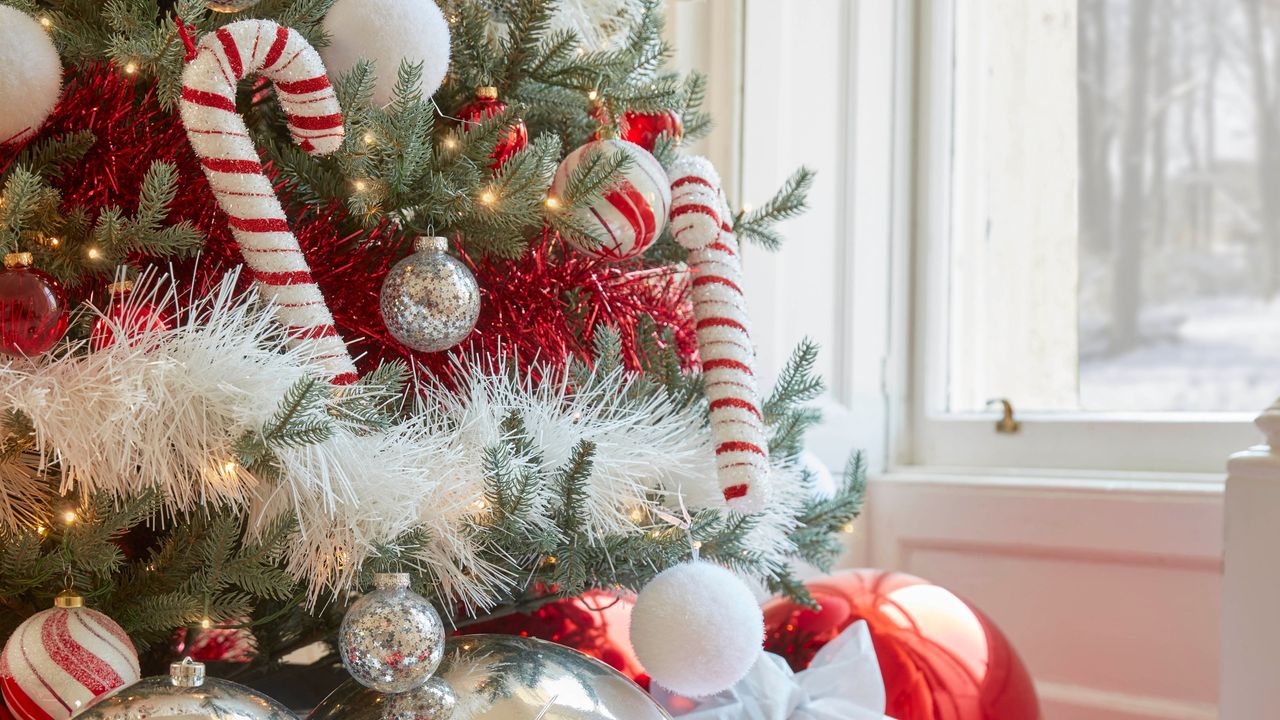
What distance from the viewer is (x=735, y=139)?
161 cm

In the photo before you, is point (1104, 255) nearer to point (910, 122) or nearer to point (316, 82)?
point (910, 122)

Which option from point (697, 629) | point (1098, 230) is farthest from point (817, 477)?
point (1098, 230)

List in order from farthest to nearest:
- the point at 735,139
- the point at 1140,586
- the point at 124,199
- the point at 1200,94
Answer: the point at 735,139 < the point at 1200,94 < the point at 1140,586 < the point at 124,199

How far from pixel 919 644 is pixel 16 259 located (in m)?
0.72

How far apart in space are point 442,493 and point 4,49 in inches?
14.4

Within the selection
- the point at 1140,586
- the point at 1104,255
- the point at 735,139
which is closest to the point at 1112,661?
the point at 1140,586

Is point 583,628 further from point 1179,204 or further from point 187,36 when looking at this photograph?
point 1179,204

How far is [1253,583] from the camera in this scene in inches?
35.3

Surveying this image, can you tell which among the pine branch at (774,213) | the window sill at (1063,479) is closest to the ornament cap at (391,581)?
the pine branch at (774,213)

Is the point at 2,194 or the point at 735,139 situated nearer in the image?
the point at 2,194

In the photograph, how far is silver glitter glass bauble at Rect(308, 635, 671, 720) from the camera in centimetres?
60

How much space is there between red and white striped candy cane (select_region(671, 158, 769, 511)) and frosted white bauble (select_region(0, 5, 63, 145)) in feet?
1.38

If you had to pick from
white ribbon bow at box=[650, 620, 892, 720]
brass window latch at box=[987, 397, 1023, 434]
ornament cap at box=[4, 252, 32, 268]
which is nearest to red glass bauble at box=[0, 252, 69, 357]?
ornament cap at box=[4, 252, 32, 268]

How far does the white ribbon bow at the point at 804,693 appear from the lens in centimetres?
81
